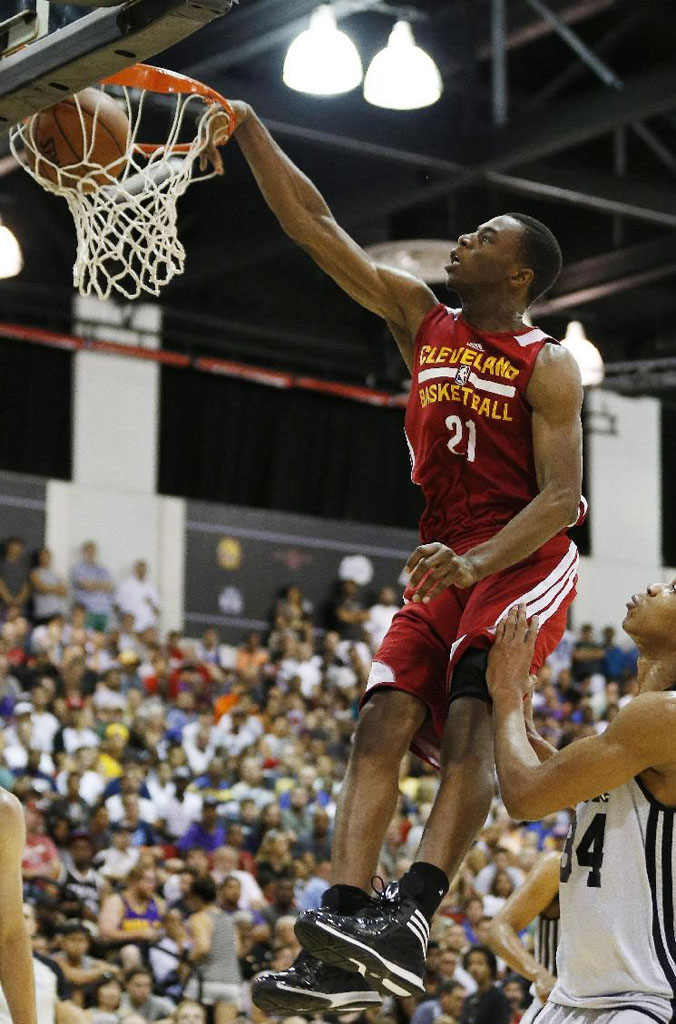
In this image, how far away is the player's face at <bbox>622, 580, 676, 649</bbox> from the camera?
4.59 metres

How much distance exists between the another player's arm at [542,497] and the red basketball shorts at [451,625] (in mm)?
187

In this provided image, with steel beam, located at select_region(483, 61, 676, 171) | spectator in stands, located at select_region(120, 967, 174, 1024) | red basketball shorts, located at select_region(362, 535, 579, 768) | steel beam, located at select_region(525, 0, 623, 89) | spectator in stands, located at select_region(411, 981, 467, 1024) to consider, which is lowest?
spectator in stands, located at select_region(411, 981, 467, 1024)

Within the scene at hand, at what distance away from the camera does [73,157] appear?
5.57 meters

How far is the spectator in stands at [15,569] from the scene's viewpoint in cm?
1772

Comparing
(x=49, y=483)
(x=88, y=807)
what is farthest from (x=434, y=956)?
(x=49, y=483)

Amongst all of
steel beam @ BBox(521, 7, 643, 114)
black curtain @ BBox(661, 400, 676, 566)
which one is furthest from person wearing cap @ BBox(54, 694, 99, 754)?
black curtain @ BBox(661, 400, 676, 566)

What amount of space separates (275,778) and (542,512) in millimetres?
10662

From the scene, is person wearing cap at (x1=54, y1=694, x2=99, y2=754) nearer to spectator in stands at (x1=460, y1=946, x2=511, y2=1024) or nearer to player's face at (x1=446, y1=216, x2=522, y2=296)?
spectator in stands at (x1=460, y1=946, x2=511, y2=1024)

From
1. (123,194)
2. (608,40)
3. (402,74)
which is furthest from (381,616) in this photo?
(123,194)

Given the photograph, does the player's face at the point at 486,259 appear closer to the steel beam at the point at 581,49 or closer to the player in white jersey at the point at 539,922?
the player in white jersey at the point at 539,922

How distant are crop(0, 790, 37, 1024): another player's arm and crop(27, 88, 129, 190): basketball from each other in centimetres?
209

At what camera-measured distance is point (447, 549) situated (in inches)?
178

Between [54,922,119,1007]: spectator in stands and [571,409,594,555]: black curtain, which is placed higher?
[571,409,594,555]: black curtain

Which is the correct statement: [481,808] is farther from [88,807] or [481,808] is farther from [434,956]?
[88,807]
